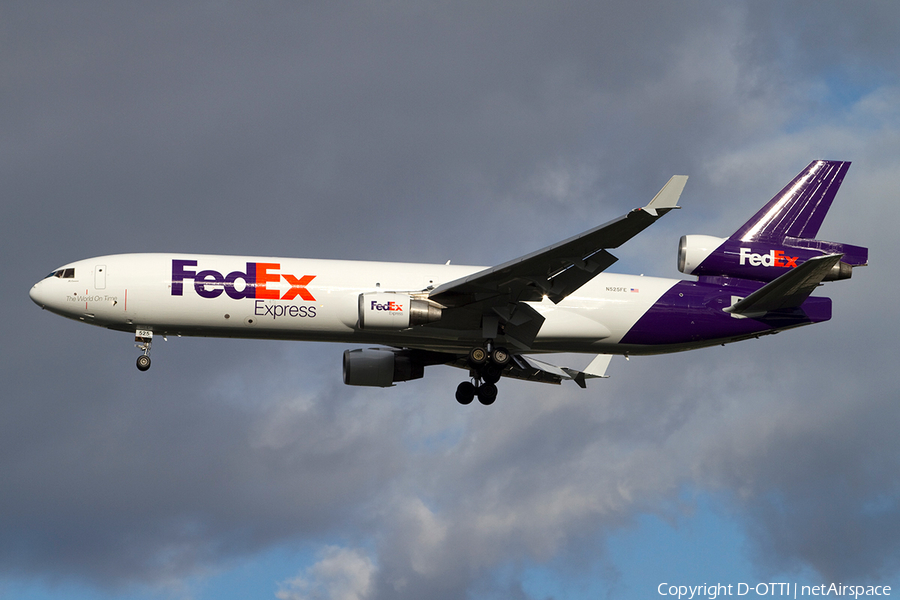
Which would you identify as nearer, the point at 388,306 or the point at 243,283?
the point at 388,306

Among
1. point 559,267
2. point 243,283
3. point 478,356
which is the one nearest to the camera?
point 559,267

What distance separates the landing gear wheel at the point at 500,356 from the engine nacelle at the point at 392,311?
3351 mm

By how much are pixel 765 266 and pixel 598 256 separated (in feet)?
30.6

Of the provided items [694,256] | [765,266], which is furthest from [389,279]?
[765,266]

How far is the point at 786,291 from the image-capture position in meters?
41.7

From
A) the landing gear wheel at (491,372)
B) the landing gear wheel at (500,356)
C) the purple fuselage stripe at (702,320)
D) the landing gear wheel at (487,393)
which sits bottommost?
the landing gear wheel at (487,393)

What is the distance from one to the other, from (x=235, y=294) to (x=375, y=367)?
7.59 m

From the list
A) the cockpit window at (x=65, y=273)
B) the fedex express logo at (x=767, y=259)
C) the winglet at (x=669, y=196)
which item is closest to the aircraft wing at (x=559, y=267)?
the winglet at (x=669, y=196)

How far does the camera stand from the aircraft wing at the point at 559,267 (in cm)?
3469

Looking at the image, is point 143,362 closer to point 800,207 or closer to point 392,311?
point 392,311

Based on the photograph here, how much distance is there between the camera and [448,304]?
40.9 metres

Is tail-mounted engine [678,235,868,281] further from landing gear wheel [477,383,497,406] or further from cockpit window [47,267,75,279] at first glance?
cockpit window [47,267,75,279]

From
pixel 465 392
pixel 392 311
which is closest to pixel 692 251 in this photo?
pixel 465 392

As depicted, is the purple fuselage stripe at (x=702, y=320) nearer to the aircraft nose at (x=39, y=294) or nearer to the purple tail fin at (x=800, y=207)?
the purple tail fin at (x=800, y=207)
